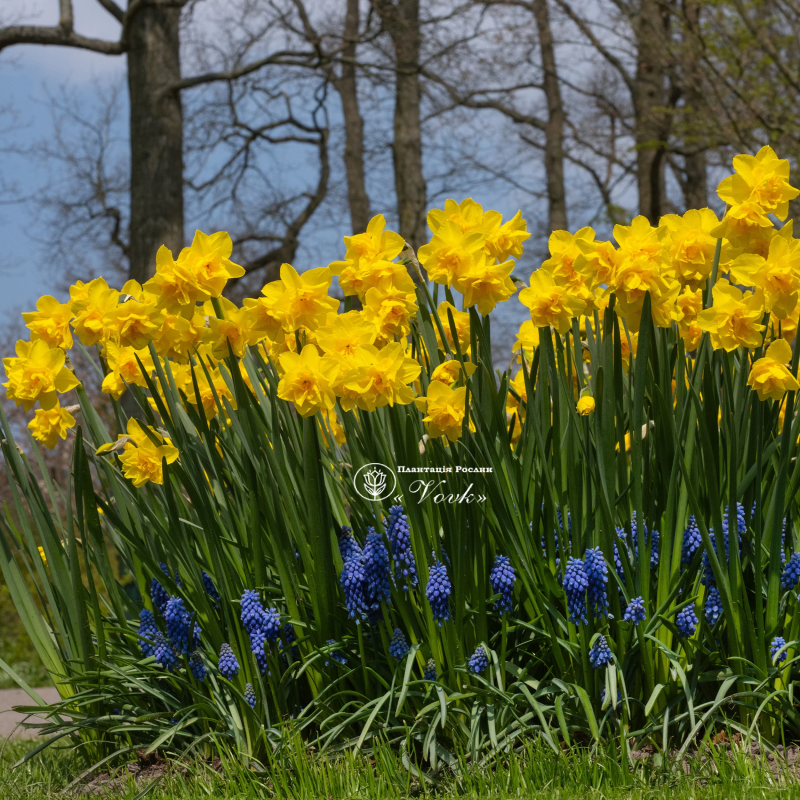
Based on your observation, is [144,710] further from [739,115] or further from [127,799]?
[739,115]

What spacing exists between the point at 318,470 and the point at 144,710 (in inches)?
42.3

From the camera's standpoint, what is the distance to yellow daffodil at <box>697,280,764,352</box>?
1.88m

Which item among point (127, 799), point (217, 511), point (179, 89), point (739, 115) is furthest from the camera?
point (739, 115)

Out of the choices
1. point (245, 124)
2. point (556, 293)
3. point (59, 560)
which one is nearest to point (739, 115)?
point (245, 124)

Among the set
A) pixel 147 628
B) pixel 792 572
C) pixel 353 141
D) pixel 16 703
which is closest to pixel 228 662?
pixel 147 628

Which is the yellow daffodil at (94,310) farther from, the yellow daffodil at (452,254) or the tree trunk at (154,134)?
the tree trunk at (154,134)

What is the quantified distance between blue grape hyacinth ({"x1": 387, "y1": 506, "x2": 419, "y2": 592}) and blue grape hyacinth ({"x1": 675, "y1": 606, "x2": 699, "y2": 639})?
72 centimetres

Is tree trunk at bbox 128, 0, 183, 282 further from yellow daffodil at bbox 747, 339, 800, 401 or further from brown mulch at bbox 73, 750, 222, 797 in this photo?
yellow daffodil at bbox 747, 339, 800, 401

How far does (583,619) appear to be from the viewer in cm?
207

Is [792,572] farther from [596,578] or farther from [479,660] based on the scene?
[479,660]

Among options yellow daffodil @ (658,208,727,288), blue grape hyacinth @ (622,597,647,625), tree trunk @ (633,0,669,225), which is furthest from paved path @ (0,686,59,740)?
tree trunk @ (633,0,669,225)

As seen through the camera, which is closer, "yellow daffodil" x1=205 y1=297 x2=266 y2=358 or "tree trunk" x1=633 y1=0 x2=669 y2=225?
"yellow daffodil" x1=205 y1=297 x2=266 y2=358

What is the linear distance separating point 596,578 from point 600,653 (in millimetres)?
188

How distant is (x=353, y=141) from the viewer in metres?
13.0
